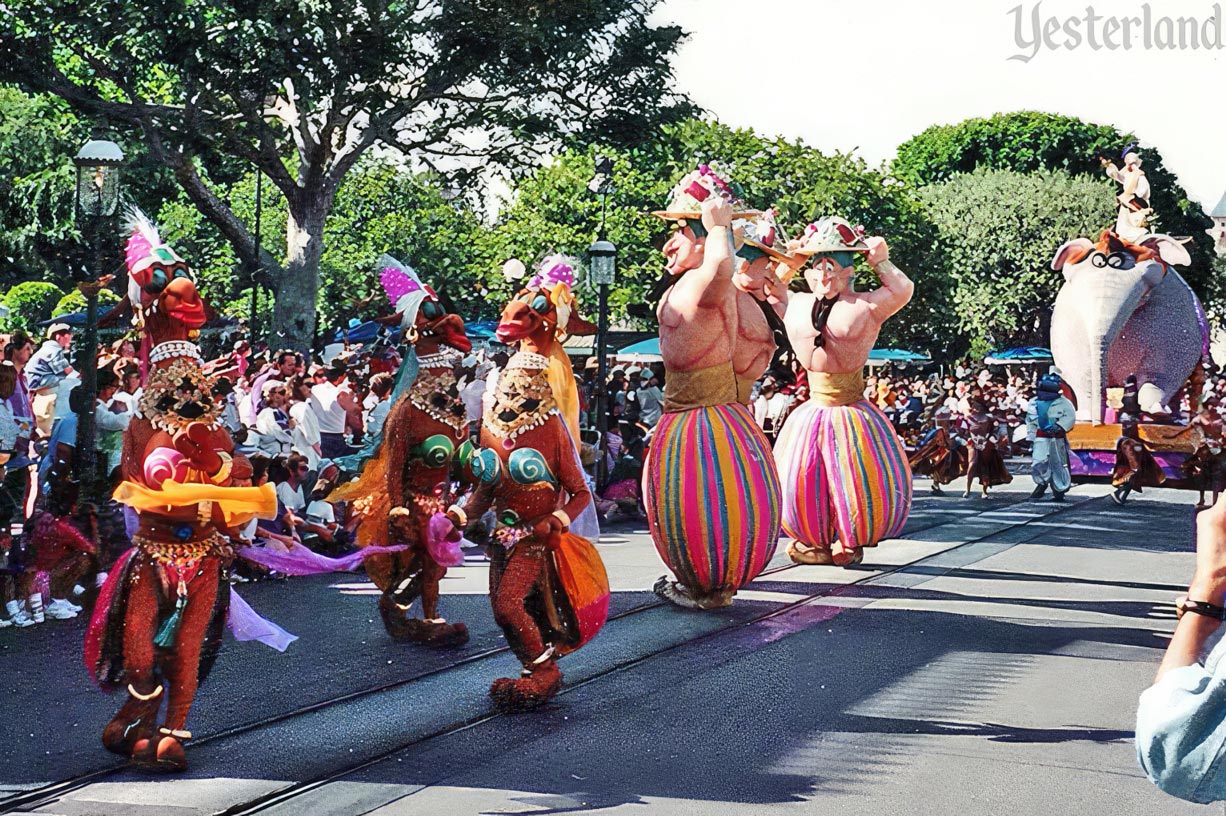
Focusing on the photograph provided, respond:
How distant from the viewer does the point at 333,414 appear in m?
13.0

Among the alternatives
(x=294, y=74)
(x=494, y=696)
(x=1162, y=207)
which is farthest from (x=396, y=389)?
(x=1162, y=207)

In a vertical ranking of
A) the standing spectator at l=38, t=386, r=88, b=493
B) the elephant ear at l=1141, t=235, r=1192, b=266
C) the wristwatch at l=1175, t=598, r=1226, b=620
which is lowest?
the wristwatch at l=1175, t=598, r=1226, b=620

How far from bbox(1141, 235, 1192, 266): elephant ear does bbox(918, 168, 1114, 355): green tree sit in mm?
23576

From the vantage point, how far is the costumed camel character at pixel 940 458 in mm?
19281

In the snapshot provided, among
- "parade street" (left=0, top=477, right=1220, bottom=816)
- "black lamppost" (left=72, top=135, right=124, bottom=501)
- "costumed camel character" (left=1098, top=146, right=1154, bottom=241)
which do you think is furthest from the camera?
"costumed camel character" (left=1098, top=146, right=1154, bottom=241)

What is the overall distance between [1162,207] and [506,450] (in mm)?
51404

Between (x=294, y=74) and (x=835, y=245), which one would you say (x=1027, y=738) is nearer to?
(x=835, y=245)

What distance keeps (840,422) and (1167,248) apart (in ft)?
40.2

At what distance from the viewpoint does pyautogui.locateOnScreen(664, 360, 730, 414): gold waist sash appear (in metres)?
8.92

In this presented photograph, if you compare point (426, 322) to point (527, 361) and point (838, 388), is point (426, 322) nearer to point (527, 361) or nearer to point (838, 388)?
point (527, 361)

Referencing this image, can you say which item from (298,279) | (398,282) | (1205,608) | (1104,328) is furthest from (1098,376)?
(1205,608)

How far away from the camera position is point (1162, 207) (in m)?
53.5

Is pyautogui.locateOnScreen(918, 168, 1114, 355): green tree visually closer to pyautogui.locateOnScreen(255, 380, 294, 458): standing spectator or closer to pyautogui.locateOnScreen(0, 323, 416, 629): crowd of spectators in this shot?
pyautogui.locateOnScreen(0, 323, 416, 629): crowd of spectators

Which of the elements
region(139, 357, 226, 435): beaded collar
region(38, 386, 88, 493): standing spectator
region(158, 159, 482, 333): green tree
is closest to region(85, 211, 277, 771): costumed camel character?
region(139, 357, 226, 435): beaded collar
